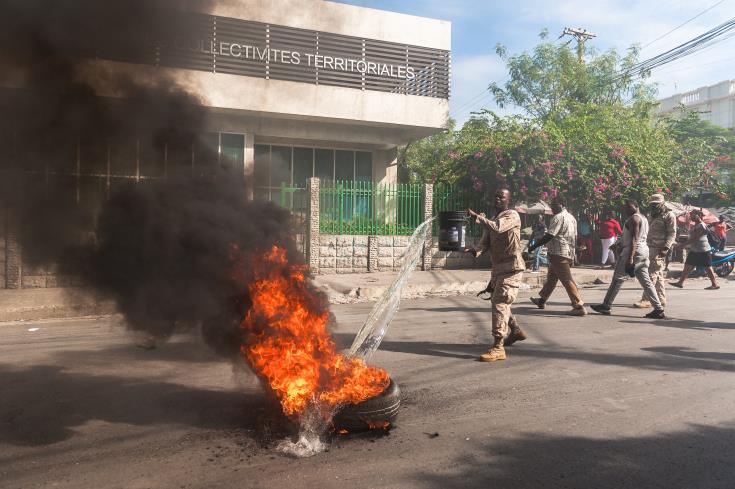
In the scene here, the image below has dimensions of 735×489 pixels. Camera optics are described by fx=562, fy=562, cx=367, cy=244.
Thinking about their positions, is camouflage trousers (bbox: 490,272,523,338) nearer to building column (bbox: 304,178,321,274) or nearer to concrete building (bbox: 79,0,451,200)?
building column (bbox: 304,178,321,274)

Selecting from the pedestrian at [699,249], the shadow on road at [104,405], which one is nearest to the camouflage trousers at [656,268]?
the pedestrian at [699,249]

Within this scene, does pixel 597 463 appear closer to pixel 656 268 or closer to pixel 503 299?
pixel 503 299

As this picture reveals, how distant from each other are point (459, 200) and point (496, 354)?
31.5 ft

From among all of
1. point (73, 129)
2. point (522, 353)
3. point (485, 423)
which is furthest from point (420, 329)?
point (73, 129)

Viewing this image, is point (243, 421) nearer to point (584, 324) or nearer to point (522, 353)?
point (522, 353)

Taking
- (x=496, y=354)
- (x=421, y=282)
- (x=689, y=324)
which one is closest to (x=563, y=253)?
(x=689, y=324)

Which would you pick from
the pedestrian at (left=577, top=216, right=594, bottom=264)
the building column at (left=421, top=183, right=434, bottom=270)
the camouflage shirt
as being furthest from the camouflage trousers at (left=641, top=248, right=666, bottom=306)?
the pedestrian at (left=577, top=216, right=594, bottom=264)

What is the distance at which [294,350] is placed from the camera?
361cm

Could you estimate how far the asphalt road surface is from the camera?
302 centimetres

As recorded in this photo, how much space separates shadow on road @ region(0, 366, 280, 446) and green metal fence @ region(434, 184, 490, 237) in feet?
34.8

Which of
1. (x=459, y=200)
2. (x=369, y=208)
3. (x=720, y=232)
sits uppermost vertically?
(x=459, y=200)

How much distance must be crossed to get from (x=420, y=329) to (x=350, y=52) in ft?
34.1

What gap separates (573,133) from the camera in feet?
53.1

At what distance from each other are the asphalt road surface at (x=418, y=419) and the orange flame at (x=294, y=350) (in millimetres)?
286
